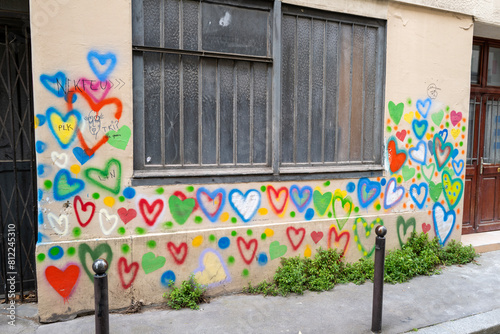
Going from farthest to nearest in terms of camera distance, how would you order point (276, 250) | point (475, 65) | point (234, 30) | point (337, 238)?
1. point (475, 65)
2. point (337, 238)
3. point (276, 250)
4. point (234, 30)

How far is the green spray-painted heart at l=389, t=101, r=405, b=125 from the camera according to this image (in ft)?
17.9

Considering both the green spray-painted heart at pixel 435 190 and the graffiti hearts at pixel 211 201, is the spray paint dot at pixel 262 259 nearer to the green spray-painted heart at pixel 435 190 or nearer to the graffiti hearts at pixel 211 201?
the graffiti hearts at pixel 211 201

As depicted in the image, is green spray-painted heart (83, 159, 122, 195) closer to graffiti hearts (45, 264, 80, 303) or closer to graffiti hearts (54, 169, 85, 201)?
graffiti hearts (54, 169, 85, 201)

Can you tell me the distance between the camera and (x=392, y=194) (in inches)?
219

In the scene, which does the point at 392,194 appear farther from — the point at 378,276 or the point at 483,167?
the point at 483,167

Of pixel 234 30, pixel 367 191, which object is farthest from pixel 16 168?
pixel 367 191

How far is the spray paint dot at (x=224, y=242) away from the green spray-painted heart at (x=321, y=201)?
1.30 meters

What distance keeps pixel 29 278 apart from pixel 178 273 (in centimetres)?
176

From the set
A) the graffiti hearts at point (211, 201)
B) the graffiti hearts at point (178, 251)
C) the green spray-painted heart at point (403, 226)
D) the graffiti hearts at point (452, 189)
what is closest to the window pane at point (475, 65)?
the graffiti hearts at point (452, 189)

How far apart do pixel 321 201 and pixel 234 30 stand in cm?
245

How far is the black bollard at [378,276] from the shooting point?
144 inches

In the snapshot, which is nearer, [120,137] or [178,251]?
[120,137]

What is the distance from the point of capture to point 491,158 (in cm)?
686

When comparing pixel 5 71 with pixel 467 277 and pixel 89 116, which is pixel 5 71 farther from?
pixel 467 277
